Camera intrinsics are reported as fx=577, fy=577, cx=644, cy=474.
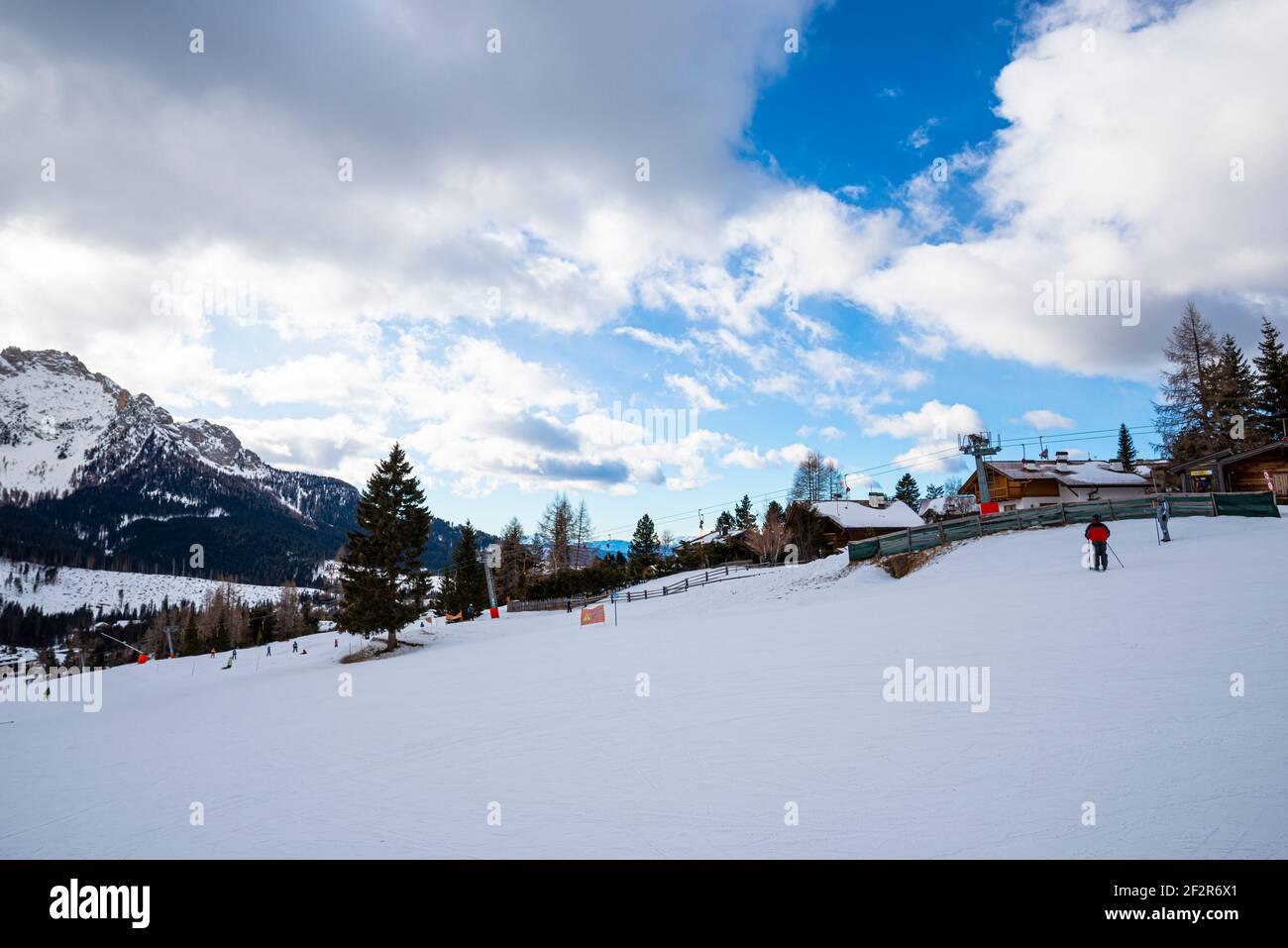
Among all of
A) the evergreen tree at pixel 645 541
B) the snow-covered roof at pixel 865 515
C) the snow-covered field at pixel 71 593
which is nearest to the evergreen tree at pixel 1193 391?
the snow-covered roof at pixel 865 515

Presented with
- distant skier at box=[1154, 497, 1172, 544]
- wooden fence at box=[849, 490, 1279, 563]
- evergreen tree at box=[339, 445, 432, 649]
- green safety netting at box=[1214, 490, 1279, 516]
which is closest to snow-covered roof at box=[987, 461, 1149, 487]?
wooden fence at box=[849, 490, 1279, 563]

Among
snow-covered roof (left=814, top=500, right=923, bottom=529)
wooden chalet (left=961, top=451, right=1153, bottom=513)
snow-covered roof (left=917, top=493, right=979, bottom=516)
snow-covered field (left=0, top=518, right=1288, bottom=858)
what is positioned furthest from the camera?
snow-covered roof (left=917, top=493, right=979, bottom=516)

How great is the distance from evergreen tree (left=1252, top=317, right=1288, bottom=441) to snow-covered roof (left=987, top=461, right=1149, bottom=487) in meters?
10.3

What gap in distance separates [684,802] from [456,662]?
1819 cm

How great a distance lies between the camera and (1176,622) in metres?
10.9

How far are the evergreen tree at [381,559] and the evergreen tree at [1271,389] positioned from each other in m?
61.9

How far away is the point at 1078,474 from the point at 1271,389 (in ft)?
45.4

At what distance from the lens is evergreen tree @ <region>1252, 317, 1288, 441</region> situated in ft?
142

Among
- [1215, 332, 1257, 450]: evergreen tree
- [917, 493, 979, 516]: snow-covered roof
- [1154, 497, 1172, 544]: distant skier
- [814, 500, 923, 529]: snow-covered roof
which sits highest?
[1215, 332, 1257, 450]: evergreen tree

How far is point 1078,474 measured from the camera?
5366cm

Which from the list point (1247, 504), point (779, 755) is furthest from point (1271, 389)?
point (779, 755)

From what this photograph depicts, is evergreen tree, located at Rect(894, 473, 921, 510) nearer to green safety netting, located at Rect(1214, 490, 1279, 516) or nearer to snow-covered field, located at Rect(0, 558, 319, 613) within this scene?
green safety netting, located at Rect(1214, 490, 1279, 516)
